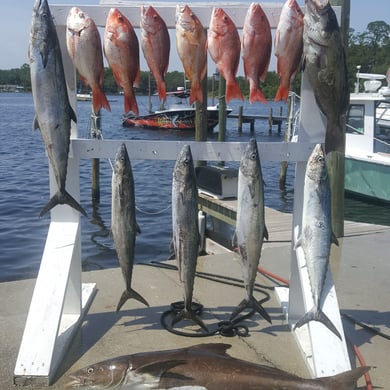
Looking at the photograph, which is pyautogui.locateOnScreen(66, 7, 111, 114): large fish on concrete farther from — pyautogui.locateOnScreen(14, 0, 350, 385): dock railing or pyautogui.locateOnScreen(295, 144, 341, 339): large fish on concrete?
pyautogui.locateOnScreen(295, 144, 341, 339): large fish on concrete

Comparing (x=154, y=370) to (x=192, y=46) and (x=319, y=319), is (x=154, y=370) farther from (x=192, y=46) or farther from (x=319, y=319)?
(x=192, y=46)

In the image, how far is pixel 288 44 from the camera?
336cm

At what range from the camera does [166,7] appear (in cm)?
362

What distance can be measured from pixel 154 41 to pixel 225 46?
0.46 metres

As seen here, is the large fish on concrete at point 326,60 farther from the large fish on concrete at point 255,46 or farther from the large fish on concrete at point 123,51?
the large fish on concrete at point 123,51

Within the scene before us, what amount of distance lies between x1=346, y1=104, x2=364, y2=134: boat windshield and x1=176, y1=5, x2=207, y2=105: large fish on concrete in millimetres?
12071

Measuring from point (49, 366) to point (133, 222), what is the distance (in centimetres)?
108

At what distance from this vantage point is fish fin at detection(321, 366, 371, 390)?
2879 millimetres

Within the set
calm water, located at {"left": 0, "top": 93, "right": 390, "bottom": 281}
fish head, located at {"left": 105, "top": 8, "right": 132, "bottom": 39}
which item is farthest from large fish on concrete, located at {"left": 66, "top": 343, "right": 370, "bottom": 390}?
calm water, located at {"left": 0, "top": 93, "right": 390, "bottom": 281}

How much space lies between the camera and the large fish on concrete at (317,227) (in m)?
3.29

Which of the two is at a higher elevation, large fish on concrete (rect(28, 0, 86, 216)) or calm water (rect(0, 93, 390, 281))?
large fish on concrete (rect(28, 0, 86, 216))

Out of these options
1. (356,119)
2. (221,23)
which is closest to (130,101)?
(221,23)

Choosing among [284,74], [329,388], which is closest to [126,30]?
[284,74]

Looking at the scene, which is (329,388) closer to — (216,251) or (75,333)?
(75,333)
